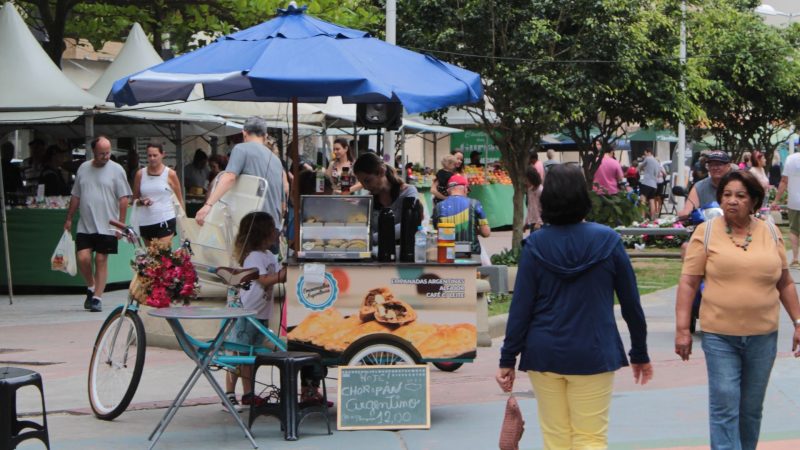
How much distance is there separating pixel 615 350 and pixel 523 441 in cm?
242

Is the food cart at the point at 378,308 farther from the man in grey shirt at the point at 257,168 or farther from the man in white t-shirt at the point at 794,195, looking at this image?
the man in white t-shirt at the point at 794,195

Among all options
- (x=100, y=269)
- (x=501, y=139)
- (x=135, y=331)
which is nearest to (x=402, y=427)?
(x=135, y=331)

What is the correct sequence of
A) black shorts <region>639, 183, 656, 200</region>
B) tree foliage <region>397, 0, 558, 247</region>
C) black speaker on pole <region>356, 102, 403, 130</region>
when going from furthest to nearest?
black shorts <region>639, 183, 656, 200</region> → tree foliage <region>397, 0, 558, 247</region> → black speaker on pole <region>356, 102, 403, 130</region>

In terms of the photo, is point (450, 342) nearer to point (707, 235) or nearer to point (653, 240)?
point (707, 235)

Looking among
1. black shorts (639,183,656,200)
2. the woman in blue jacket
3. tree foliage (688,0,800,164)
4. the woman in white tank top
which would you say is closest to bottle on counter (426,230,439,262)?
the woman in blue jacket

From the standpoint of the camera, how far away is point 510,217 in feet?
98.6

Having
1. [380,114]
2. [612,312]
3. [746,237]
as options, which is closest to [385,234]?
[380,114]

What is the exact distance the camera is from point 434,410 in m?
8.60

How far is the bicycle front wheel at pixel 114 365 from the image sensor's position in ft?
26.3

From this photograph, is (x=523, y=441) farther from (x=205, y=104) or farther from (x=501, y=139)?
(x=501, y=139)

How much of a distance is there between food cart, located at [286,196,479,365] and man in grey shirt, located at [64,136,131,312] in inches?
246

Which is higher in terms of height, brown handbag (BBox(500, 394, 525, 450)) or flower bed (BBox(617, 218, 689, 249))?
brown handbag (BBox(500, 394, 525, 450))

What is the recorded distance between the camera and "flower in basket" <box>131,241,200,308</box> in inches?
310

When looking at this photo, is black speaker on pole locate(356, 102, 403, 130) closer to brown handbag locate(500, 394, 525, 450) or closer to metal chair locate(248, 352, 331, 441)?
metal chair locate(248, 352, 331, 441)
